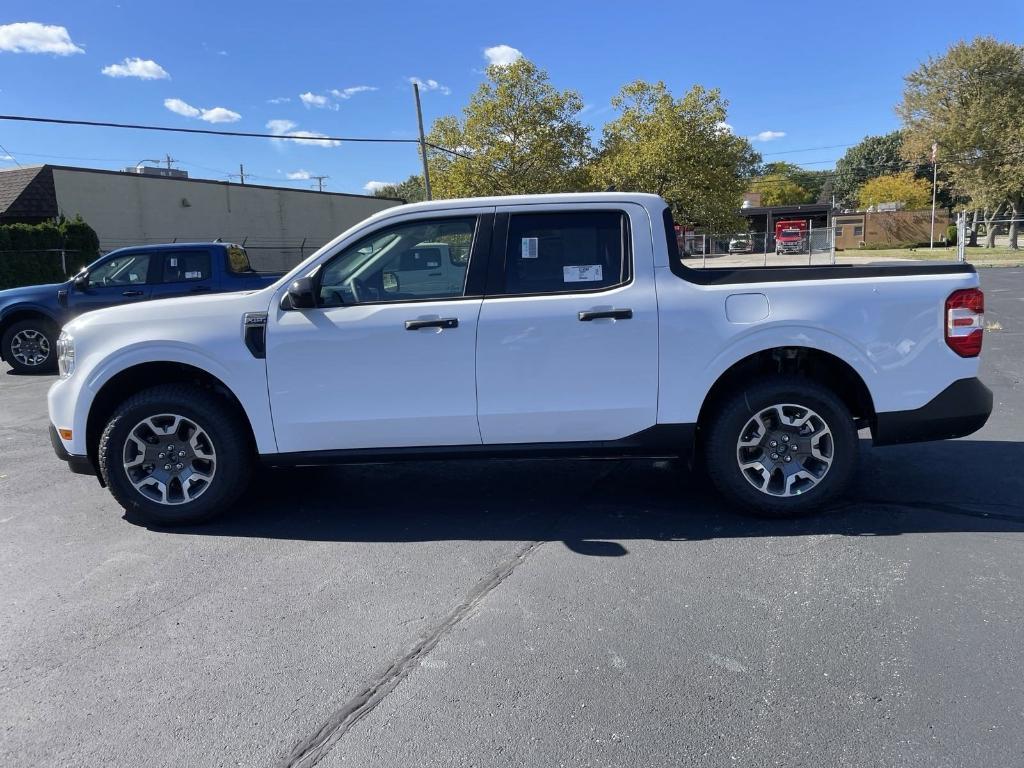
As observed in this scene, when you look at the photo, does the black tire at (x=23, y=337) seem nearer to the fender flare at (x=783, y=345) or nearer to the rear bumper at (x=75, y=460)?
the rear bumper at (x=75, y=460)

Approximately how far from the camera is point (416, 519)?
15.4 ft

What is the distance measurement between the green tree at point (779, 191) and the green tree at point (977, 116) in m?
66.3

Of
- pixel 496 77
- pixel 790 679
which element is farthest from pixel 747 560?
pixel 496 77

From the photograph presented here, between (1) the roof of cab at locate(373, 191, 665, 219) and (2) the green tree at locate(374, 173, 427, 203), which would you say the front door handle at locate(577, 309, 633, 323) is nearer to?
(1) the roof of cab at locate(373, 191, 665, 219)

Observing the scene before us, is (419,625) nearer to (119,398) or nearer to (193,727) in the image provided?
(193,727)

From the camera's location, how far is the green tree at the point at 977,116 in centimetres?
4228

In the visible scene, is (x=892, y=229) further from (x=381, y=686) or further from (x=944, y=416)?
(x=381, y=686)

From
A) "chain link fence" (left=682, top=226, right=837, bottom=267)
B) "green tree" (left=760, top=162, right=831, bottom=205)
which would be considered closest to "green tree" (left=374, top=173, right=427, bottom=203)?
"chain link fence" (left=682, top=226, right=837, bottom=267)

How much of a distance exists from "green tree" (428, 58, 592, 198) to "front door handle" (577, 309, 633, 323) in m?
32.1

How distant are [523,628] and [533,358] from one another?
156 cm

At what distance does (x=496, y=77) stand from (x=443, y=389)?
34639mm

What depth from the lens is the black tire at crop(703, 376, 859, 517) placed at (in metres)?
4.31

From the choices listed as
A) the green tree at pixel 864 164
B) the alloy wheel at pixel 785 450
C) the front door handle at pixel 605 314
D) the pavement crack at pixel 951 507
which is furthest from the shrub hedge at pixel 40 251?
the green tree at pixel 864 164

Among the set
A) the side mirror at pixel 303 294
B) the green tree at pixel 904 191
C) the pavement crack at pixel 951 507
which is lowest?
the pavement crack at pixel 951 507
